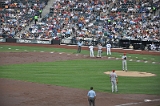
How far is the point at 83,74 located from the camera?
29.7 metres

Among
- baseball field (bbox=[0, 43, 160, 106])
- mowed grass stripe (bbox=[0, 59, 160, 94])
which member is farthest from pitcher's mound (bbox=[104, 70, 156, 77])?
mowed grass stripe (bbox=[0, 59, 160, 94])

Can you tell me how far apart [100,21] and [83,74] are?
89.7 ft

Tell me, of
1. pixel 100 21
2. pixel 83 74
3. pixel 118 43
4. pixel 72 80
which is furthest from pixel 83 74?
pixel 100 21

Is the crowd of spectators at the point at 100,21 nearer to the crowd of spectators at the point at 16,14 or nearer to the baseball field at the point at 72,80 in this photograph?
the crowd of spectators at the point at 16,14

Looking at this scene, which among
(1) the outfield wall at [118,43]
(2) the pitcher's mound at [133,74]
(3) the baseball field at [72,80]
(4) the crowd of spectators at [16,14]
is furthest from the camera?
(4) the crowd of spectators at [16,14]

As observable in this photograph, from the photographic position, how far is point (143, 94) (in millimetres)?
22625

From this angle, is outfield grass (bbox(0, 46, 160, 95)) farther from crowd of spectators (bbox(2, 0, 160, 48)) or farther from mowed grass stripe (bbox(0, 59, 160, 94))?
crowd of spectators (bbox(2, 0, 160, 48))

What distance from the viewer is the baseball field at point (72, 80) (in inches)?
814

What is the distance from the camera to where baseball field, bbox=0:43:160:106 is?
67.9 ft

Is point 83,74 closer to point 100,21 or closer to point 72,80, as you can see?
point 72,80

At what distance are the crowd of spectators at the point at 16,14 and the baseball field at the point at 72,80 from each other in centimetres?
1583

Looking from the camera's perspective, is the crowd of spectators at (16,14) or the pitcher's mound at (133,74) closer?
the pitcher's mound at (133,74)

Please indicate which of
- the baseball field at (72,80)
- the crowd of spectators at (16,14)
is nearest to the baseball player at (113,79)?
A: the baseball field at (72,80)

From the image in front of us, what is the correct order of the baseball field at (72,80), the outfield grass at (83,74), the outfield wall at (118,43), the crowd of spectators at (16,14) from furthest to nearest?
1. the crowd of spectators at (16,14)
2. the outfield wall at (118,43)
3. the outfield grass at (83,74)
4. the baseball field at (72,80)
